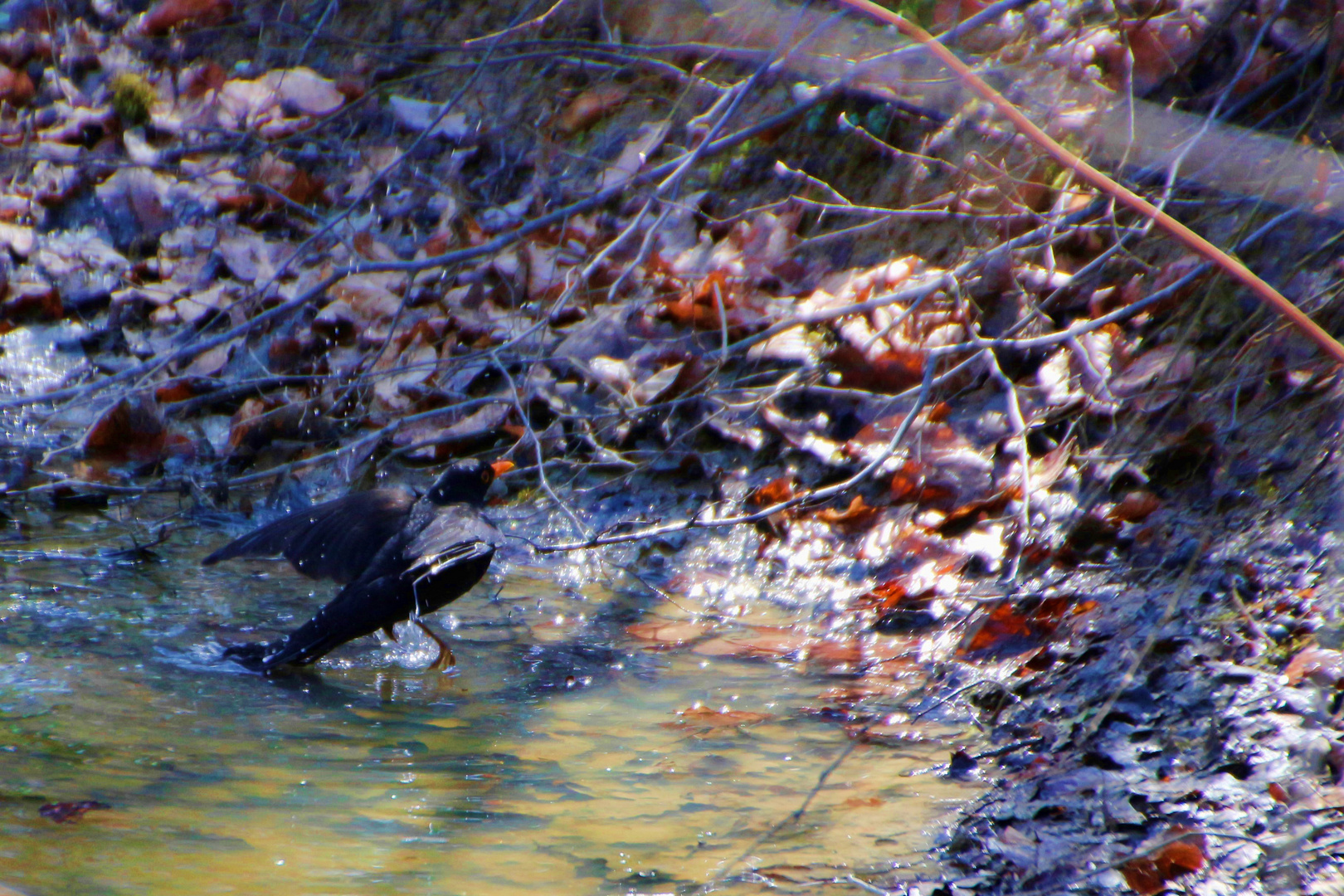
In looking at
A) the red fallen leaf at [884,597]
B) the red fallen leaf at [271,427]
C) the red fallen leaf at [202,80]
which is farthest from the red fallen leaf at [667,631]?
the red fallen leaf at [202,80]

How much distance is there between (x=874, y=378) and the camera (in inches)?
183

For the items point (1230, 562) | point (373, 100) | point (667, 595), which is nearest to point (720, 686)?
point (667, 595)

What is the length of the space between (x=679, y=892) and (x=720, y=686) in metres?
1.15

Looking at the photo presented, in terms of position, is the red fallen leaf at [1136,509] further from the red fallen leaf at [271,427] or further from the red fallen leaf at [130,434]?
the red fallen leaf at [130,434]

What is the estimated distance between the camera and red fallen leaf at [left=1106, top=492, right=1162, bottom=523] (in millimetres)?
3582

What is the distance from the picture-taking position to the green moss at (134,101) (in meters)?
7.88

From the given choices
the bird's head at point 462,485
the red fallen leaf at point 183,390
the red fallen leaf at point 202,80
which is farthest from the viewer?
the red fallen leaf at point 202,80

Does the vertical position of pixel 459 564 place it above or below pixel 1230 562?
below

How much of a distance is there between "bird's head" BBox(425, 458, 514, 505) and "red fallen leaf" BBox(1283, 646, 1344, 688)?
293 cm

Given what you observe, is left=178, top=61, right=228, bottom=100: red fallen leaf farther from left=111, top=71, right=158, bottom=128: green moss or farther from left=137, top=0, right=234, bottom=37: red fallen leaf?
left=137, top=0, right=234, bottom=37: red fallen leaf

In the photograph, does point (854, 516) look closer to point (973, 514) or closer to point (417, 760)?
point (973, 514)

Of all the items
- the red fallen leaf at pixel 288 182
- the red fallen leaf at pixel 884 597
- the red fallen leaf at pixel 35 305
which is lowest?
the red fallen leaf at pixel 35 305

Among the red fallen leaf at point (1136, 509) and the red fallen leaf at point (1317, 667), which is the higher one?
the red fallen leaf at point (1317, 667)

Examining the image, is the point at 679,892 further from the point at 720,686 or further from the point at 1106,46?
the point at 1106,46
